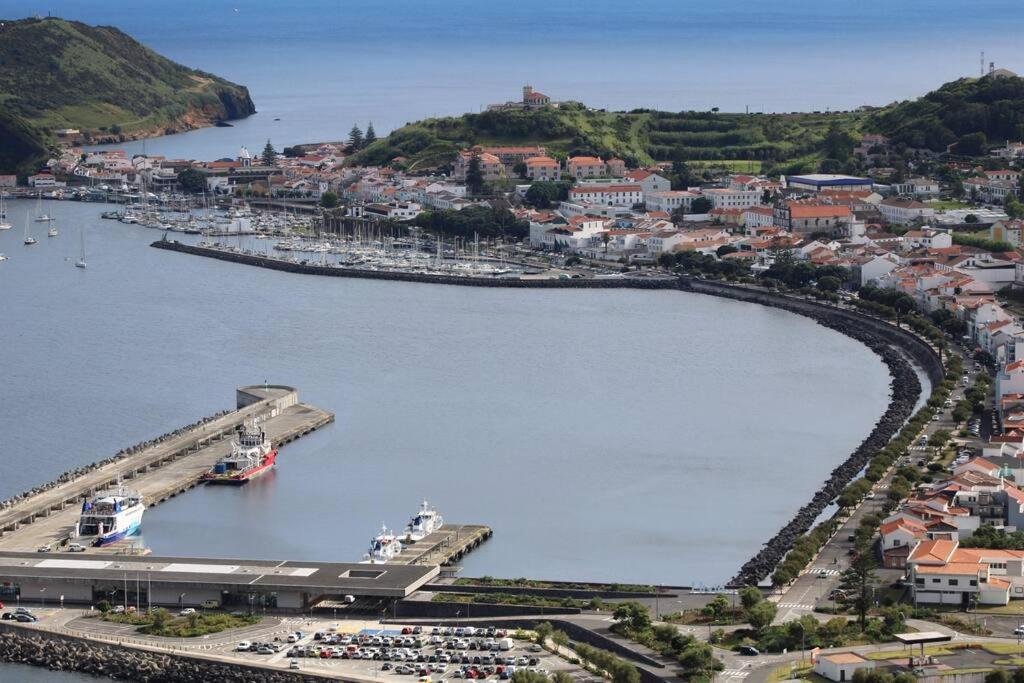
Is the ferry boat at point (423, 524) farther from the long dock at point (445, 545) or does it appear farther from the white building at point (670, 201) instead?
the white building at point (670, 201)

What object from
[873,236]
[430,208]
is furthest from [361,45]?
[873,236]

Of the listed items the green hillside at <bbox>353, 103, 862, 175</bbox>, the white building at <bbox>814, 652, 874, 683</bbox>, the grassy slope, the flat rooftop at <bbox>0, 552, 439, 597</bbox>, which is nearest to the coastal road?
the white building at <bbox>814, 652, 874, 683</bbox>

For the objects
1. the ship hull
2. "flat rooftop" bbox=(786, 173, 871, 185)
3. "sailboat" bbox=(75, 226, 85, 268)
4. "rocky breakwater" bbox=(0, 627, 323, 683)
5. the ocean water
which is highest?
the ocean water

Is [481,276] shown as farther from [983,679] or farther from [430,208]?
[983,679]

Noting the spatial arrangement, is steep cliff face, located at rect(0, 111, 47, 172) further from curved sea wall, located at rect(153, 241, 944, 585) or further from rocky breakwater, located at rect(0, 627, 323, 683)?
rocky breakwater, located at rect(0, 627, 323, 683)

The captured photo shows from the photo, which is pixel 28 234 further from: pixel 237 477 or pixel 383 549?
pixel 383 549

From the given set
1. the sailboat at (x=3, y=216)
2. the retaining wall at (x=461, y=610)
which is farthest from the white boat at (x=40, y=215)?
the retaining wall at (x=461, y=610)
